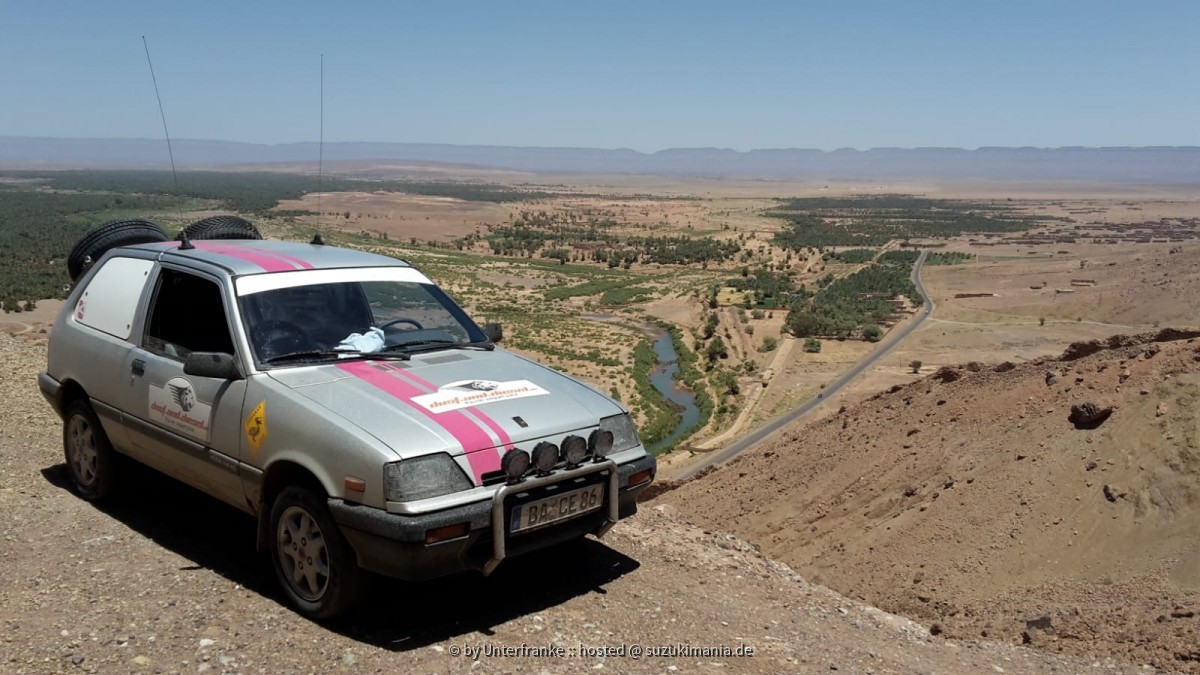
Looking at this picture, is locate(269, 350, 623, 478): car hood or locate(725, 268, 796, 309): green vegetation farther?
locate(725, 268, 796, 309): green vegetation

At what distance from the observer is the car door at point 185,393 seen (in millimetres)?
5359

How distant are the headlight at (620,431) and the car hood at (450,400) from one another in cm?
5

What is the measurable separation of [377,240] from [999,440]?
65.7 meters

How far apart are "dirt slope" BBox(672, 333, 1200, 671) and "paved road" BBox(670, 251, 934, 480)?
6.20 metres

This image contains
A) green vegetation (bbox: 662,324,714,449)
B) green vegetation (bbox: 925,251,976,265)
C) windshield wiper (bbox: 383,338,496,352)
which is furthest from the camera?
green vegetation (bbox: 925,251,976,265)

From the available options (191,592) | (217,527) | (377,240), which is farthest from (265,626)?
(377,240)

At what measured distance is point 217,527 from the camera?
6.38 metres

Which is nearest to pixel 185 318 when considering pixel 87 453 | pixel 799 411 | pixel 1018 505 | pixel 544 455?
pixel 87 453

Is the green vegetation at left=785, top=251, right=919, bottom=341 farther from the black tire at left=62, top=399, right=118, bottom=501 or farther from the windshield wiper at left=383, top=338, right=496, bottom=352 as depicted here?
the black tire at left=62, top=399, right=118, bottom=501

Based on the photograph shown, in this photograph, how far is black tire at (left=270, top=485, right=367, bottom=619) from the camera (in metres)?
4.77

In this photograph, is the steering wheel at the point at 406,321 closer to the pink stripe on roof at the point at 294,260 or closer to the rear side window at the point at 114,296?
the pink stripe on roof at the point at 294,260

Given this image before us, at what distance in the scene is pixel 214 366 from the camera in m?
5.28

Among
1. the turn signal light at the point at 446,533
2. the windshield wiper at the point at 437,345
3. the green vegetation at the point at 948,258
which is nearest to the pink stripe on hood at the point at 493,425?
the turn signal light at the point at 446,533

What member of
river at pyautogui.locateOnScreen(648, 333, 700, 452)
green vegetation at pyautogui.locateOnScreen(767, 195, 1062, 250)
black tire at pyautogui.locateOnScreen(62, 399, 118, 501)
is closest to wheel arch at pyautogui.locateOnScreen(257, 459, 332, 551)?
black tire at pyautogui.locateOnScreen(62, 399, 118, 501)
